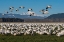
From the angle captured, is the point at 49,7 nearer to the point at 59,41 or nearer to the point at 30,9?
the point at 30,9

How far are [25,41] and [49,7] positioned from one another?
753 cm

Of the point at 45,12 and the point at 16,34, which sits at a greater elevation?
the point at 45,12

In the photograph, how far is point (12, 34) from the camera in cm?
2577

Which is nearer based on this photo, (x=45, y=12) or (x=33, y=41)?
(x=33, y=41)

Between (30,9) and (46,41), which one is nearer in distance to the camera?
(46,41)

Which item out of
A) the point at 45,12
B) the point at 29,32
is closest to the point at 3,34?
the point at 29,32

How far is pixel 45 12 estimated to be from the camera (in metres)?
24.8

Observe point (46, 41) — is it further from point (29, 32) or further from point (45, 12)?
point (29, 32)

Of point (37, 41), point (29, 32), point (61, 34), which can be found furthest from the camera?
point (29, 32)

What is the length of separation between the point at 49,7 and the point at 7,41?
807 centimetres

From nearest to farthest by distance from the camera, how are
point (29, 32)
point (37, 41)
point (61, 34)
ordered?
point (37, 41) → point (61, 34) → point (29, 32)

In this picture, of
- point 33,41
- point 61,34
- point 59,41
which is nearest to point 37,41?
point 33,41

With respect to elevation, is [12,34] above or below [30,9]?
below

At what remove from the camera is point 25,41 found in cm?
1986
